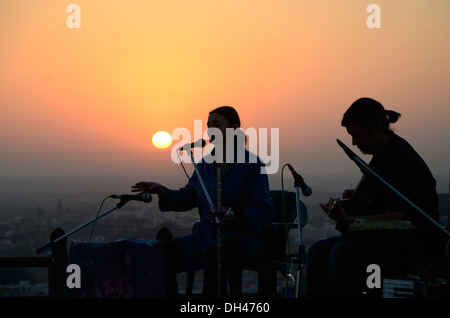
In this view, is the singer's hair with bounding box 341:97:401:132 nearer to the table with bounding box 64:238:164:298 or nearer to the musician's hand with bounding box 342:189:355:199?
the musician's hand with bounding box 342:189:355:199

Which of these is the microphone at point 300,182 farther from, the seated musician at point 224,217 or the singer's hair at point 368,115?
the seated musician at point 224,217

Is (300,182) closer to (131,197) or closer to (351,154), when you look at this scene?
(351,154)

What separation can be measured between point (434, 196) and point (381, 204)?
12.4 inches

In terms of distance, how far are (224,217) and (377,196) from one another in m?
1.03

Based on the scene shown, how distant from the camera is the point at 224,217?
3713 mm

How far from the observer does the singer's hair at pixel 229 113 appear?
405 centimetres

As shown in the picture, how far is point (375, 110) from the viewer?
338 cm

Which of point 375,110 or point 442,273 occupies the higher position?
point 375,110

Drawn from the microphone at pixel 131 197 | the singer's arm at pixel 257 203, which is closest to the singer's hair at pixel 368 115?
the singer's arm at pixel 257 203

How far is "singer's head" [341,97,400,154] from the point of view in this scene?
3.37 metres
